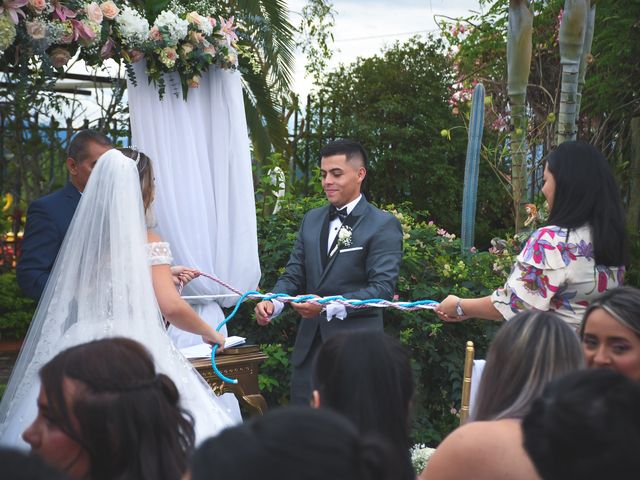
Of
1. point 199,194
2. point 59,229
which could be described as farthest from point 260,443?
point 199,194

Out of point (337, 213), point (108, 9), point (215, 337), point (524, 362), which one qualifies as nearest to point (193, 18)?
point (108, 9)

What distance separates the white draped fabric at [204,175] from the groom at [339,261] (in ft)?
1.46

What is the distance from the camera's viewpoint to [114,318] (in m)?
3.56

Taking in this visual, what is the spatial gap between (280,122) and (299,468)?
8.78 m

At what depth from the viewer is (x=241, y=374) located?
4.77 metres

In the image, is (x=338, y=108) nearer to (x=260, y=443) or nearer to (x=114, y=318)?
(x=114, y=318)

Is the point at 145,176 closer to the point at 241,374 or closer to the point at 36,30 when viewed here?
the point at 36,30

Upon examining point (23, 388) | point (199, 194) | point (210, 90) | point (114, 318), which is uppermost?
point (210, 90)

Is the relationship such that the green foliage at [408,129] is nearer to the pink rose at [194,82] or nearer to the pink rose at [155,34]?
the pink rose at [194,82]

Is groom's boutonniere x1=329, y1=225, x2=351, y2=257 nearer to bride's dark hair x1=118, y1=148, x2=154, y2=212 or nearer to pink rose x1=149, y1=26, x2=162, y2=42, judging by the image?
bride's dark hair x1=118, y1=148, x2=154, y2=212

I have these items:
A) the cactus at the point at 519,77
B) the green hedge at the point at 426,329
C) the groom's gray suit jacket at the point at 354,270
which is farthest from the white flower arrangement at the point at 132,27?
the cactus at the point at 519,77

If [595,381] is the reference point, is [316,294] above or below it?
below

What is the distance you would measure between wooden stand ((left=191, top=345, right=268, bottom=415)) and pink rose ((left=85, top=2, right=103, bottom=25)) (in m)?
1.89

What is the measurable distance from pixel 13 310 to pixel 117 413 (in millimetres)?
7979
